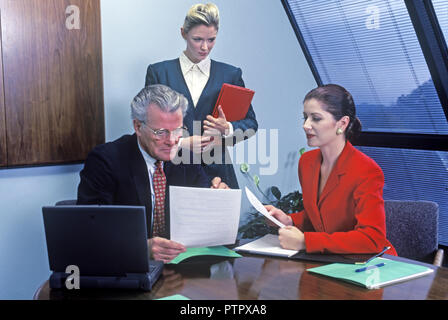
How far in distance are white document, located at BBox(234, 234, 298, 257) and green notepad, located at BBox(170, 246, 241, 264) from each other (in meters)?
0.07

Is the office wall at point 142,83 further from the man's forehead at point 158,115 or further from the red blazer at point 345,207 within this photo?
the red blazer at point 345,207

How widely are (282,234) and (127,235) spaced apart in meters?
0.69

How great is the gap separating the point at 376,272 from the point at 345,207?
48cm

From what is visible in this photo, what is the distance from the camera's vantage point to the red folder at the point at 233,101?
7.93 feet

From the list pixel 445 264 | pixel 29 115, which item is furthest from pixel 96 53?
pixel 445 264

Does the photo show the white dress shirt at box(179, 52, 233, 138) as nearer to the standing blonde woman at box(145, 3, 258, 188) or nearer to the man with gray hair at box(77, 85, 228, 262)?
the standing blonde woman at box(145, 3, 258, 188)

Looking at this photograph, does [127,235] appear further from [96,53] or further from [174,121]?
[96,53]

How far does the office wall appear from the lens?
2.56 metres

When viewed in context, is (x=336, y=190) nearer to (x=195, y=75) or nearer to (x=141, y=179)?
(x=141, y=179)

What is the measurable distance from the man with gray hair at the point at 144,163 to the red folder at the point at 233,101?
1.50 ft

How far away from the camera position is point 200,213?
5.24 ft

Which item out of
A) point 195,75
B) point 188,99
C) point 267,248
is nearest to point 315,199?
point 267,248

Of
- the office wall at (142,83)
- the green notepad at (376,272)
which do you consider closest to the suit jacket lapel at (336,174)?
the green notepad at (376,272)
